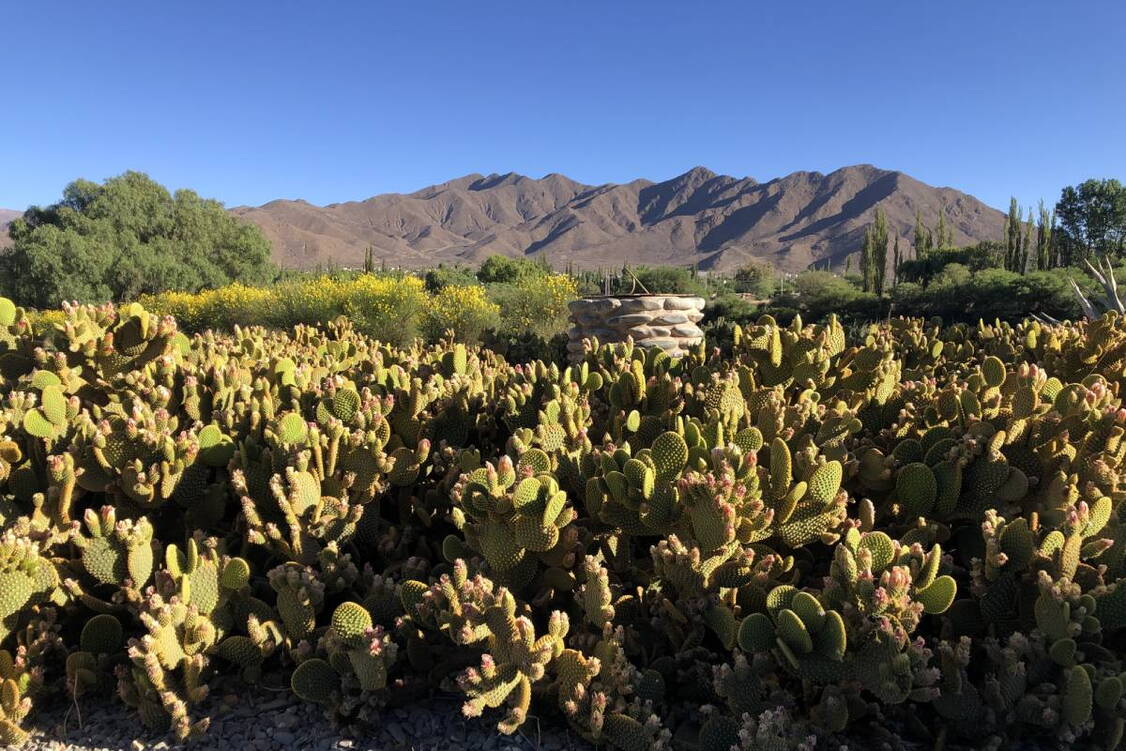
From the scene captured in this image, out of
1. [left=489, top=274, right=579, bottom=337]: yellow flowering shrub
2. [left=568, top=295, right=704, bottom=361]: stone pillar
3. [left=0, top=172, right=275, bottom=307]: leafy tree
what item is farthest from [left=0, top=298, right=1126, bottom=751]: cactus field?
[left=0, top=172, right=275, bottom=307]: leafy tree

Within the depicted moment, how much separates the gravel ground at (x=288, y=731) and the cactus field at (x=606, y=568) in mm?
59

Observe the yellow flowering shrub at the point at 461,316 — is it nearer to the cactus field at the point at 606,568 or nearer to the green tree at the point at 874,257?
the cactus field at the point at 606,568

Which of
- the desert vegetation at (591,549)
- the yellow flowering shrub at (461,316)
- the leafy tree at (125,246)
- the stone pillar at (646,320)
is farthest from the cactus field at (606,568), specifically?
the leafy tree at (125,246)

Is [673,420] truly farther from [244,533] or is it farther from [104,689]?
[104,689]

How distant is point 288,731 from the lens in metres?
2.02

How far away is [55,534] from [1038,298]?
26120mm

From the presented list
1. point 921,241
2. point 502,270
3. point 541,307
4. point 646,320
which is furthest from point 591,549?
point 921,241

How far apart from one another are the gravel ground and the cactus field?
0.06 m

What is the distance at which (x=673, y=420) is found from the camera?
2818 millimetres

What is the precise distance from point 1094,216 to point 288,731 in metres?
58.3

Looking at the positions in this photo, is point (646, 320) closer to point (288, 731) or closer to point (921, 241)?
point (288, 731)

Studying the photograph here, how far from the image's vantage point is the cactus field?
1.81m

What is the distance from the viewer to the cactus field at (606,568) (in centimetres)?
181

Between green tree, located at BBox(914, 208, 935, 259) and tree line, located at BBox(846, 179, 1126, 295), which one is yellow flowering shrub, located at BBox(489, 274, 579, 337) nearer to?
tree line, located at BBox(846, 179, 1126, 295)
